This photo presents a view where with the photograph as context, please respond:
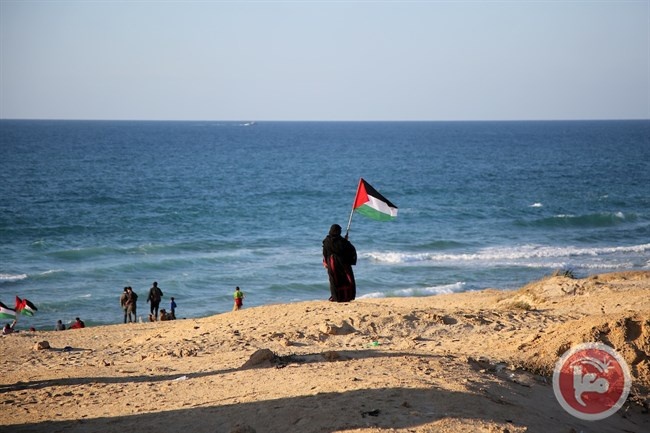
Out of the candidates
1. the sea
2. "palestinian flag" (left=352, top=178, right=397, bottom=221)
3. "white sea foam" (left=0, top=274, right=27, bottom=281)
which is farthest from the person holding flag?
"white sea foam" (left=0, top=274, right=27, bottom=281)

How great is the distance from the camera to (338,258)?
13391 mm

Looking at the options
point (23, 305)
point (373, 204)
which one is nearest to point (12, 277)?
point (23, 305)

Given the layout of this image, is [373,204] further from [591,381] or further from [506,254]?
[506,254]

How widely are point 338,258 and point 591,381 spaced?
5112 millimetres

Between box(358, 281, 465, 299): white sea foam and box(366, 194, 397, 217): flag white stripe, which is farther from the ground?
box(366, 194, 397, 217): flag white stripe

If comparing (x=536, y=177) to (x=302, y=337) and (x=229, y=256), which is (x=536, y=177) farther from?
(x=302, y=337)

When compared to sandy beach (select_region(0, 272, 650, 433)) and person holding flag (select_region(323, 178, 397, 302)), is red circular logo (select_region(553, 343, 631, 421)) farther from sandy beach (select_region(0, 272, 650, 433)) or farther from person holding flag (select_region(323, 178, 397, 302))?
person holding flag (select_region(323, 178, 397, 302))

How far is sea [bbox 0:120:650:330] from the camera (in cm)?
2895

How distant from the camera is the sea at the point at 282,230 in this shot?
2895cm

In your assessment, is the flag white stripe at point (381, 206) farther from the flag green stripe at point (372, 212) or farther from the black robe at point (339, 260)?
the black robe at point (339, 260)

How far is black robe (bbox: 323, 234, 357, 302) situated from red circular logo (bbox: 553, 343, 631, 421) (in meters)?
4.35

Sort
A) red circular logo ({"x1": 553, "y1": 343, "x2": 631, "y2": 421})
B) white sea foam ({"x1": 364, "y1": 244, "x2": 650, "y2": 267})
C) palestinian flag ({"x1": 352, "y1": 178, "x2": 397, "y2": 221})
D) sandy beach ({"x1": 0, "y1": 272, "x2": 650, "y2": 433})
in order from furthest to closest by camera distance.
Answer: white sea foam ({"x1": 364, "y1": 244, "x2": 650, "y2": 267}), palestinian flag ({"x1": 352, "y1": 178, "x2": 397, "y2": 221}), red circular logo ({"x1": 553, "y1": 343, "x2": 631, "y2": 421}), sandy beach ({"x1": 0, "y1": 272, "x2": 650, "y2": 433})

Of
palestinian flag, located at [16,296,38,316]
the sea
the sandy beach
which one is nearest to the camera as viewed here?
the sandy beach

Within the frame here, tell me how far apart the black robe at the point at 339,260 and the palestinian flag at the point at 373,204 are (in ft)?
4.76
